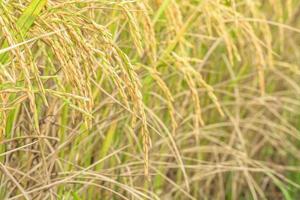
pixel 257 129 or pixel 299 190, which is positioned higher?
pixel 257 129

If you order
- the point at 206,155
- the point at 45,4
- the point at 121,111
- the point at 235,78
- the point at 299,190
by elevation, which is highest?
the point at 45,4

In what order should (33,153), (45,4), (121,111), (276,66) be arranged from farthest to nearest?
(276,66) < (121,111) < (33,153) < (45,4)

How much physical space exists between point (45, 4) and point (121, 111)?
0.67 m

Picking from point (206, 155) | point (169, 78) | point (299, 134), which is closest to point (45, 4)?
point (169, 78)

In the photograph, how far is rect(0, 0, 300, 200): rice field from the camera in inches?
64.0

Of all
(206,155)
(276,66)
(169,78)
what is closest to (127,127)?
(169,78)

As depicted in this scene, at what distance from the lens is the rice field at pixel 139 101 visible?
1.63 meters

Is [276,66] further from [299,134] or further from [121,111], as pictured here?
[121,111]

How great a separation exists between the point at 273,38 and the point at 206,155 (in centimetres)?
72

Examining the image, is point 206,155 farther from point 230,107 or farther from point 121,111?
point 121,111

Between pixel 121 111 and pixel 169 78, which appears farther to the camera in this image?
pixel 169 78

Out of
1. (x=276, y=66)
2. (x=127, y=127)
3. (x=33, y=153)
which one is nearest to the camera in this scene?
(x=33, y=153)

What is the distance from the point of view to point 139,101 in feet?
5.31

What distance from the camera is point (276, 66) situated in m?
3.42
